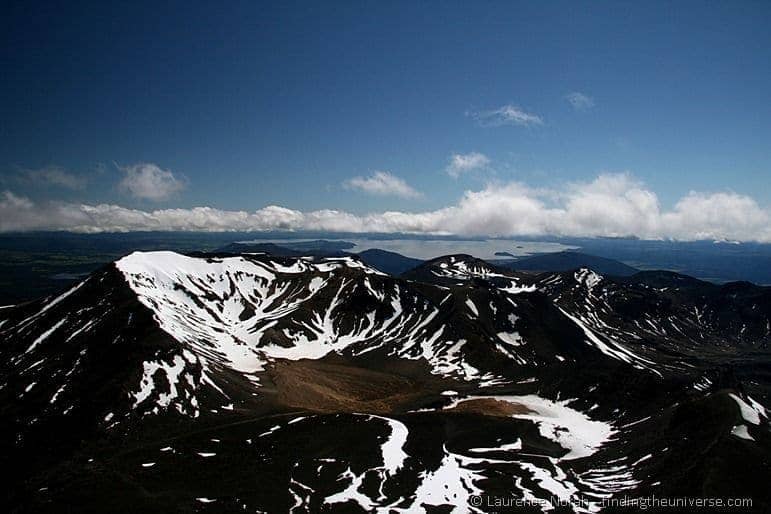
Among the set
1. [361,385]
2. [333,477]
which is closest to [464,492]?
[333,477]

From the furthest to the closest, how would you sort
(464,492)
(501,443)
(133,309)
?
(133,309) → (501,443) → (464,492)

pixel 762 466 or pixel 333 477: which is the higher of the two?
pixel 762 466

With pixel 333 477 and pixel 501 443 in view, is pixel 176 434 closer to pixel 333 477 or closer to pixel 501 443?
pixel 333 477

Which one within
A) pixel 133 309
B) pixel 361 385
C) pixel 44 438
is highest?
pixel 133 309

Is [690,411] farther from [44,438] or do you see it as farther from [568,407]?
[44,438]

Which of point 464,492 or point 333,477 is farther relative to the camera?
point 333,477

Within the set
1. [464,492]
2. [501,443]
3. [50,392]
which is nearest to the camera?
[464,492]

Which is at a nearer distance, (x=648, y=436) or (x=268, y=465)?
(x=268, y=465)

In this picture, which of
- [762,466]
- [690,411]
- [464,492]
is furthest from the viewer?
[690,411]

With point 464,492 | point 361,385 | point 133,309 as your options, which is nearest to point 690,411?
point 464,492
